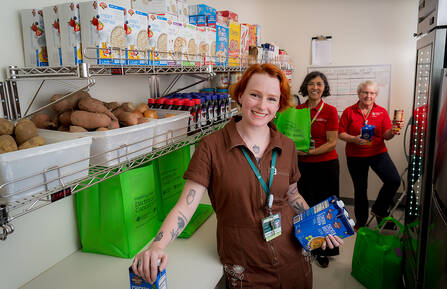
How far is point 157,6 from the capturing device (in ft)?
6.03

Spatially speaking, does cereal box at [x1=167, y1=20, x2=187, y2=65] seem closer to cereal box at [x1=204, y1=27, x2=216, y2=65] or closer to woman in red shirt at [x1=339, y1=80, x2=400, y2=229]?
cereal box at [x1=204, y1=27, x2=216, y2=65]

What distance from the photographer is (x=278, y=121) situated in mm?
2934

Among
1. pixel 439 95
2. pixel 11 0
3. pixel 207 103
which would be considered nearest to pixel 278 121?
pixel 207 103

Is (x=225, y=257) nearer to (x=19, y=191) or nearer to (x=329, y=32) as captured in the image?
(x=19, y=191)

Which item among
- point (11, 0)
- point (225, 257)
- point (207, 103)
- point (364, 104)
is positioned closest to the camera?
point (11, 0)

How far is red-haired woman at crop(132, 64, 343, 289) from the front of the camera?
4.92ft

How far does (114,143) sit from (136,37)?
1.60 ft

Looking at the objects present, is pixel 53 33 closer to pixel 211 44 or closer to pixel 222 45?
pixel 211 44

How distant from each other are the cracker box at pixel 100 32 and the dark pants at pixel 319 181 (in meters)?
2.30

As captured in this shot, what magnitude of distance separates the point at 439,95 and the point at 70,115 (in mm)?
1868

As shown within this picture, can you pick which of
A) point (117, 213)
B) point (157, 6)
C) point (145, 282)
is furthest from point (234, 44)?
point (145, 282)

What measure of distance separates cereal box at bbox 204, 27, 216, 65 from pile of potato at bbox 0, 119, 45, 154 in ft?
3.83

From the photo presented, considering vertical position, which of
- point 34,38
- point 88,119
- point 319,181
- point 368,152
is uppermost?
point 34,38

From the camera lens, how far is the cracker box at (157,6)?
1832 mm
